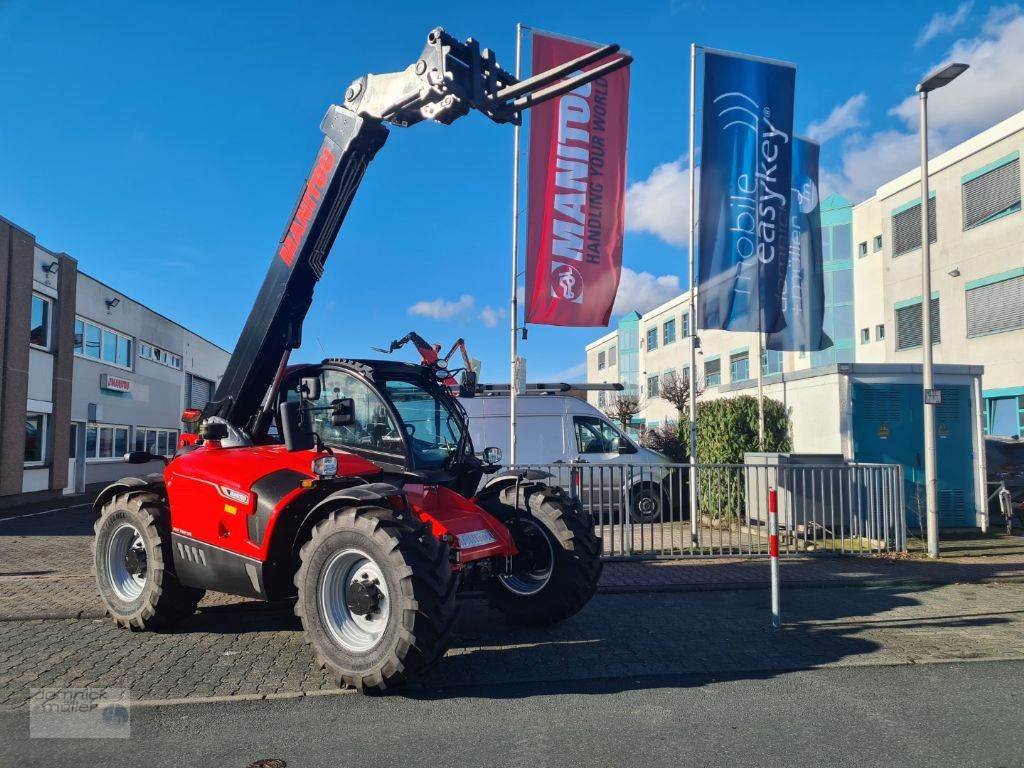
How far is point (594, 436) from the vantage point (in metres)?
13.7

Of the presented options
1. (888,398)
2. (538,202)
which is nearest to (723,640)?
(538,202)

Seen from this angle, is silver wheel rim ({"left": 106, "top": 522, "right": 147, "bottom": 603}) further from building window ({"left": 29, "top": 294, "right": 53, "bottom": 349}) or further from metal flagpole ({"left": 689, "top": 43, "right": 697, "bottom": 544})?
building window ({"left": 29, "top": 294, "right": 53, "bottom": 349})

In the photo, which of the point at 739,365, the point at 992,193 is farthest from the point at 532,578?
the point at 739,365

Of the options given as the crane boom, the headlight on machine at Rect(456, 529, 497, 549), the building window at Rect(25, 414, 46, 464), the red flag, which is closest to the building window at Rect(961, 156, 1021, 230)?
the red flag

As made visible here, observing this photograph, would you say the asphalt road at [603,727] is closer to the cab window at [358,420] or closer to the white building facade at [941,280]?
the cab window at [358,420]

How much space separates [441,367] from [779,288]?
25.3ft

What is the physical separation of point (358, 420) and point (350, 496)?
1.03 metres

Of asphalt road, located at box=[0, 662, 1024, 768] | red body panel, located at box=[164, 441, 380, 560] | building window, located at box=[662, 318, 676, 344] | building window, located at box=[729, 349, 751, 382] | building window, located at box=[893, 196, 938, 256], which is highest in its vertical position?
building window, located at box=[893, 196, 938, 256]

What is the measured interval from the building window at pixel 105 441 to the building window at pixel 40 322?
3693mm

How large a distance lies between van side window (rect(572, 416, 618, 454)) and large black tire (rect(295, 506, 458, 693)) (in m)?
9.01

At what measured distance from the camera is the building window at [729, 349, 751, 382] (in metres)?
40.6

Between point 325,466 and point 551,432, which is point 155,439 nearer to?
point 551,432

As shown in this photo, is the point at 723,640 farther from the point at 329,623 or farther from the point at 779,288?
the point at 779,288

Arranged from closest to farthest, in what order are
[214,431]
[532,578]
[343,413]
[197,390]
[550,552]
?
1. [343,413]
2. [550,552]
3. [532,578]
4. [214,431]
5. [197,390]
